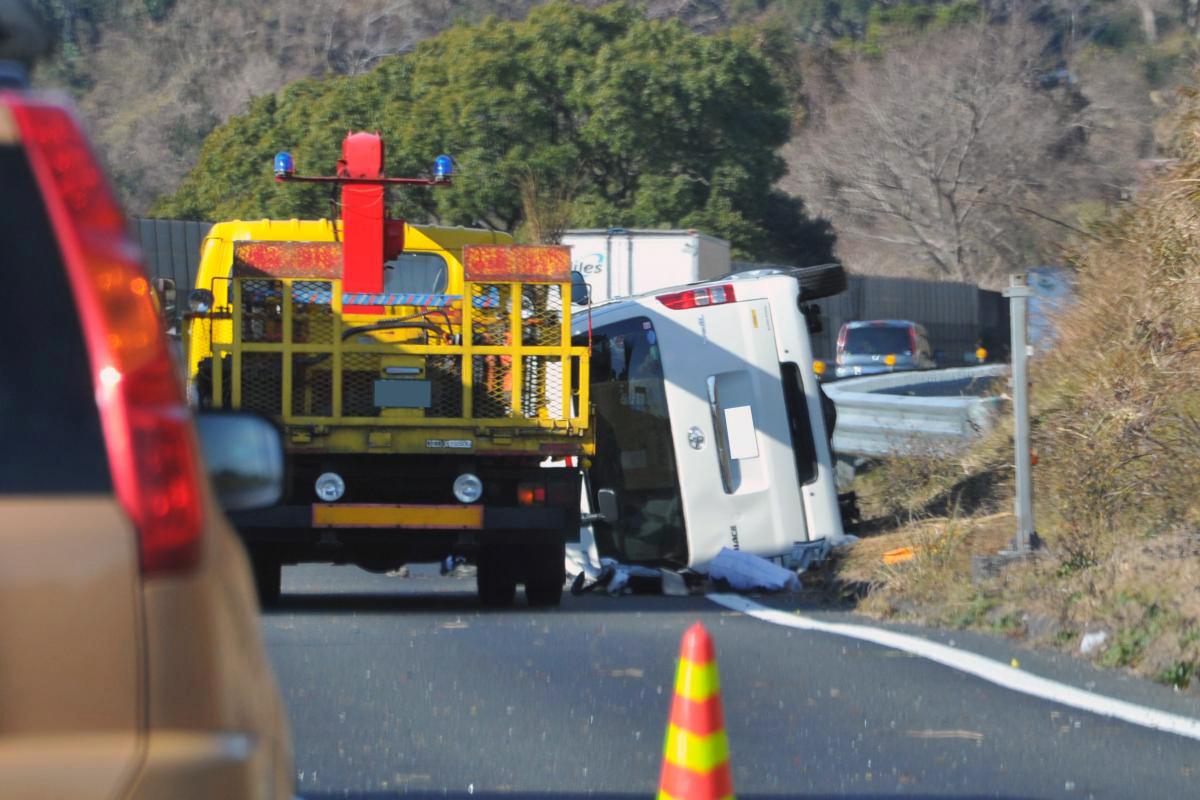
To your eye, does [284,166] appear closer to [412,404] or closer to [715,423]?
[412,404]

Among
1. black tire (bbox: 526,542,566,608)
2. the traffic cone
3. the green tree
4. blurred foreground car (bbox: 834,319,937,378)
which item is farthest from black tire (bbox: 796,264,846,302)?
the green tree

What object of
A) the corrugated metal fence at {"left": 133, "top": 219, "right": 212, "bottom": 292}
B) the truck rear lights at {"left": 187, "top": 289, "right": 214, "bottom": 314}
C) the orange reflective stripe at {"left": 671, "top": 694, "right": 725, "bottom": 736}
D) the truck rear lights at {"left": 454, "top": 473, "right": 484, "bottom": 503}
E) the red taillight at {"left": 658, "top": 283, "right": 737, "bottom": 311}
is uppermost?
the corrugated metal fence at {"left": 133, "top": 219, "right": 212, "bottom": 292}

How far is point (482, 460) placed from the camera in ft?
37.0

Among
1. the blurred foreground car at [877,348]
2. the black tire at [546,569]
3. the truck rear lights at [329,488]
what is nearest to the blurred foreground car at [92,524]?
the truck rear lights at [329,488]

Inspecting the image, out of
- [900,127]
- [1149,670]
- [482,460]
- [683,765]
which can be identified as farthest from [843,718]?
[900,127]

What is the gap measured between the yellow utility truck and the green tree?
1092 inches

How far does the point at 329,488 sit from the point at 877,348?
26808mm

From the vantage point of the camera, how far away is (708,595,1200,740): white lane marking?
7.11m

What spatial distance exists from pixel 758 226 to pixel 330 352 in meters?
32.0

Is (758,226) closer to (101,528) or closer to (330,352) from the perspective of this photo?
(330,352)

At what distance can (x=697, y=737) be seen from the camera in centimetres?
449

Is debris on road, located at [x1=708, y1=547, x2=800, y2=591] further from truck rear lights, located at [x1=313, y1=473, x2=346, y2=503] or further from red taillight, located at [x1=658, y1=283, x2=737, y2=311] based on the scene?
truck rear lights, located at [x1=313, y1=473, x2=346, y2=503]

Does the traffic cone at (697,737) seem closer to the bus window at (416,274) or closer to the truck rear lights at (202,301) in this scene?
the truck rear lights at (202,301)

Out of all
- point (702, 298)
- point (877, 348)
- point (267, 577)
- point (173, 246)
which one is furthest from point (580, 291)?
point (877, 348)
